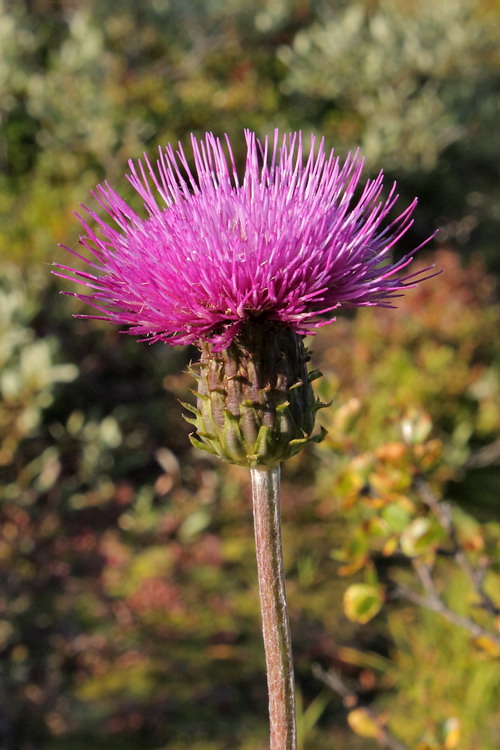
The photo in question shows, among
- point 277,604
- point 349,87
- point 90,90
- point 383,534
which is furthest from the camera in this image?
point 349,87

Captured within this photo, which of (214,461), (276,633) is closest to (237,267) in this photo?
(276,633)

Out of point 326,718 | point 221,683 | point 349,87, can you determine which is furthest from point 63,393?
point 349,87

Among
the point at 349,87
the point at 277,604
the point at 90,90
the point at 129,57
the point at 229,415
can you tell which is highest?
the point at 129,57

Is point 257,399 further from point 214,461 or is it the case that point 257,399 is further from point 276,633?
point 214,461

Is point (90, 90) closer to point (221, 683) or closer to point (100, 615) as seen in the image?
point (100, 615)

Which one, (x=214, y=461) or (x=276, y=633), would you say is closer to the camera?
(x=276, y=633)

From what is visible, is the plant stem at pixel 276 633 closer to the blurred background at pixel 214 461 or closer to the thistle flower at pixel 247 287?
the thistle flower at pixel 247 287

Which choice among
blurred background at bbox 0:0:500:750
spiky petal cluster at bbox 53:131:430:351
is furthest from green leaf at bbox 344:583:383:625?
spiky petal cluster at bbox 53:131:430:351

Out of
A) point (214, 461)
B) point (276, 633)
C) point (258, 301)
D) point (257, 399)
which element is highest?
point (214, 461)
